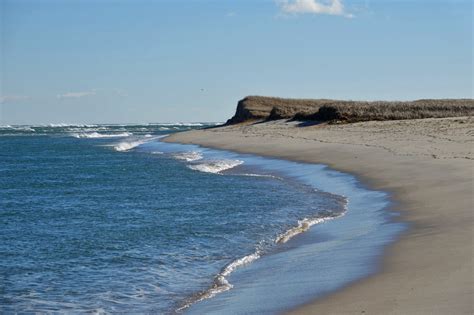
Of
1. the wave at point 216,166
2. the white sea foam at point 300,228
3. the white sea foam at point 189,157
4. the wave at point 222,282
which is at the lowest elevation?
the wave at point 222,282

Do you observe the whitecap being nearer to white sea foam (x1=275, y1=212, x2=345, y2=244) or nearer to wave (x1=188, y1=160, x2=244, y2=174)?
wave (x1=188, y1=160, x2=244, y2=174)

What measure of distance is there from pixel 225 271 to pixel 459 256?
3.55 m

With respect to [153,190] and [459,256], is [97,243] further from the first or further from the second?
[153,190]

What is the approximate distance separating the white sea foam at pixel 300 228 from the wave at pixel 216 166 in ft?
44.9

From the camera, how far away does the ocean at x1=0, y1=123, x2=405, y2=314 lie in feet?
33.6

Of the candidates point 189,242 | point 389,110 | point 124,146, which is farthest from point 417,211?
point 124,146

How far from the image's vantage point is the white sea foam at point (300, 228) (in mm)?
14325

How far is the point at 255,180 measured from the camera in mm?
25781

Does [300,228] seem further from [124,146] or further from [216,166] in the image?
[124,146]

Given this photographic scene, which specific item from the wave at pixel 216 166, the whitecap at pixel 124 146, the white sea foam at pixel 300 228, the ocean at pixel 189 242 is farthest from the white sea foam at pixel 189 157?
the white sea foam at pixel 300 228

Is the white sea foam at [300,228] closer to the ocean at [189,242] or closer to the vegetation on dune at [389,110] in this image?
the ocean at [189,242]

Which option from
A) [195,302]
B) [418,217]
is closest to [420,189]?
[418,217]

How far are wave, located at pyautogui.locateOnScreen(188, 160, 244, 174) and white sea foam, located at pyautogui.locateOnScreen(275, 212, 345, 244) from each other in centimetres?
1368

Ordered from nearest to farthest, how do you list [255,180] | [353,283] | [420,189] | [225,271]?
[353,283] → [225,271] → [420,189] → [255,180]
